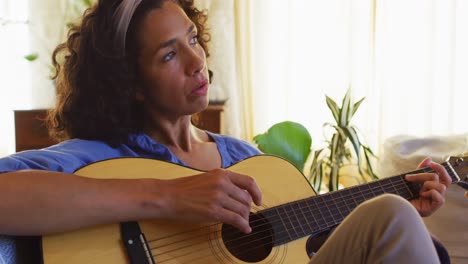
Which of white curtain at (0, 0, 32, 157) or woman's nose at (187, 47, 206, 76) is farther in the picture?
white curtain at (0, 0, 32, 157)

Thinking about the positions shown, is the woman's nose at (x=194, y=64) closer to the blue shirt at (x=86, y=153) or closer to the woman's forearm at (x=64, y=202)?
the blue shirt at (x=86, y=153)

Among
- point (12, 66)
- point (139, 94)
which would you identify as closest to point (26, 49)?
point (12, 66)

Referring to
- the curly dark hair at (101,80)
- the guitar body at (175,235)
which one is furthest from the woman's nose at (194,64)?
the guitar body at (175,235)

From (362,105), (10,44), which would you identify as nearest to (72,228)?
(362,105)

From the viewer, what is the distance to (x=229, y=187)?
83 cm

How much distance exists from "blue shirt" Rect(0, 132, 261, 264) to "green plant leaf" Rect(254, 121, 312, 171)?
884 mm

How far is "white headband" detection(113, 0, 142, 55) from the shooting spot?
1.03 meters

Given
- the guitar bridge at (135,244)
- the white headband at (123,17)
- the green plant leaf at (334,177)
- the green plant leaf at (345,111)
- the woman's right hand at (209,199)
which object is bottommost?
the green plant leaf at (334,177)

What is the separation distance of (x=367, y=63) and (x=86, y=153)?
1.88 metres

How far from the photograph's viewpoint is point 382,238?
70cm

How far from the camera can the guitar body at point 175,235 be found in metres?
0.75

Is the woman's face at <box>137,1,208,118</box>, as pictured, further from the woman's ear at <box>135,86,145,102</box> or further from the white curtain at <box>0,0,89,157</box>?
the white curtain at <box>0,0,89,157</box>

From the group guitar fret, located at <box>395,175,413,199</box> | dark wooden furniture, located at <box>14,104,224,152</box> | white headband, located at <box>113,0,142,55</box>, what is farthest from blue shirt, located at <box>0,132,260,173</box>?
dark wooden furniture, located at <box>14,104,224,152</box>

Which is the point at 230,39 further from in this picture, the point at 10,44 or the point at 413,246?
the point at 413,246
